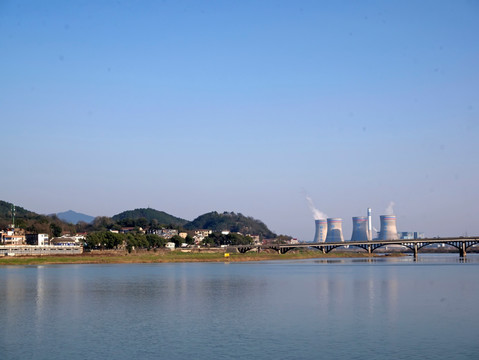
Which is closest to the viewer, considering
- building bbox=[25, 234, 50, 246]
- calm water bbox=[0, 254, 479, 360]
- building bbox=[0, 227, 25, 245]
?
calm water bbox=[0, 254, 479, 360]

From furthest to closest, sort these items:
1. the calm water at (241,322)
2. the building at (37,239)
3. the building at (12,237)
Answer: the building at (37,239)
the building at (12,237)
the calm water at (241,322)

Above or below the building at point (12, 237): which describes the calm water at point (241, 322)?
below

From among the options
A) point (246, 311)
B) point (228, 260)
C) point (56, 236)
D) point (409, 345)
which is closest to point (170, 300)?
point (246, 311)

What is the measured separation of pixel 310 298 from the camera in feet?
145

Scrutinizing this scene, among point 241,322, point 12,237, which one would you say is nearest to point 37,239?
point 12,237

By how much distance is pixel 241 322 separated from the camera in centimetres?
3250

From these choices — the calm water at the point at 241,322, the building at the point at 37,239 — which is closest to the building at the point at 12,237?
the building at the point at 37,239

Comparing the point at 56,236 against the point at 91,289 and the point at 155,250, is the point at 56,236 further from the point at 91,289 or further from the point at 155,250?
the point at 91,289

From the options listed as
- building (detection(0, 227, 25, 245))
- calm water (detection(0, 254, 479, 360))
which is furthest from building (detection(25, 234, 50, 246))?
calm water (detection(0, 254, 479, 360))

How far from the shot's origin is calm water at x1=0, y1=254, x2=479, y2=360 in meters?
25.1

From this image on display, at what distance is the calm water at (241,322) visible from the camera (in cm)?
2509

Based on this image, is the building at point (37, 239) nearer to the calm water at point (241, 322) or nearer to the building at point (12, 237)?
the building at point (12, 237)

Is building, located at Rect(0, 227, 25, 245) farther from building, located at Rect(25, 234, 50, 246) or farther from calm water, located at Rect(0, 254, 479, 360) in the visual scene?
calm water, located at Rect(0, 254, 479, 360)

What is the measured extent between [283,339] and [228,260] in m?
107
